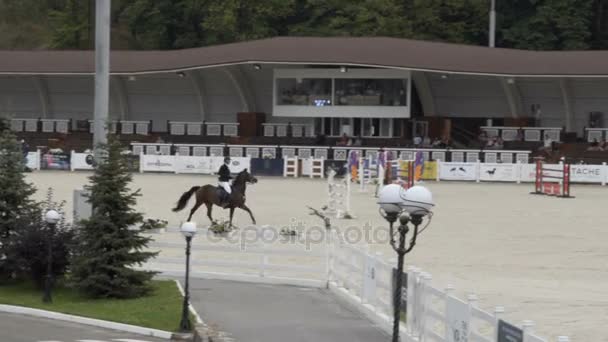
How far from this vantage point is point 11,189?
19.5 metres

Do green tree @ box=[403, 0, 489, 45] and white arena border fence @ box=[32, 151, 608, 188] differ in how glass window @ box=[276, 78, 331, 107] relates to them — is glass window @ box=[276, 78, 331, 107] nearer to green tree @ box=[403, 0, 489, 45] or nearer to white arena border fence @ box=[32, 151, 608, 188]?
white arena border fence @ box=[32, 151, 608, 188]

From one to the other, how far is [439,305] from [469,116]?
46.3 metres

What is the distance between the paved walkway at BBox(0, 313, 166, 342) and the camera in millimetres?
14614

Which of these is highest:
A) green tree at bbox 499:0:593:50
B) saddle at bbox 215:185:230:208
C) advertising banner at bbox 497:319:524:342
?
green tree at bbox 499:0:593:50

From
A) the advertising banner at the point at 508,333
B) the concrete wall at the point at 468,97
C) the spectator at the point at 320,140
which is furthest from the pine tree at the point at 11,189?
the concrete wall at the point at 468,97

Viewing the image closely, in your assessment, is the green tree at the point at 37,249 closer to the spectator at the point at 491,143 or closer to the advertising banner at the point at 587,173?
the advertising banner at the point at 587,173

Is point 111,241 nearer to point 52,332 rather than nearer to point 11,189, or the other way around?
point 52,332

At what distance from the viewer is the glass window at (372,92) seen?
189ft

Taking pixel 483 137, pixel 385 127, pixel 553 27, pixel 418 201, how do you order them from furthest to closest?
pixel 553 27, pixel 385 127, pixel 483 137, pixel 418 201

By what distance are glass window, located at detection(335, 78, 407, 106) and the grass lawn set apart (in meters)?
39.7

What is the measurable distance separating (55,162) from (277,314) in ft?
126

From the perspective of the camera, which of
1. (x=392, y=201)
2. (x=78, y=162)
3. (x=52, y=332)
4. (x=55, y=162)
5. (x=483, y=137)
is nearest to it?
(x=392, y=201)

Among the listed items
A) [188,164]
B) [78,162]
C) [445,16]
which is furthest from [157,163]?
[445,16]

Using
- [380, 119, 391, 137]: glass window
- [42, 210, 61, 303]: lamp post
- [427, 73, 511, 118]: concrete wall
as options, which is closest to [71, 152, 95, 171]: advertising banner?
[380, 119, 391, 137]: glass window
